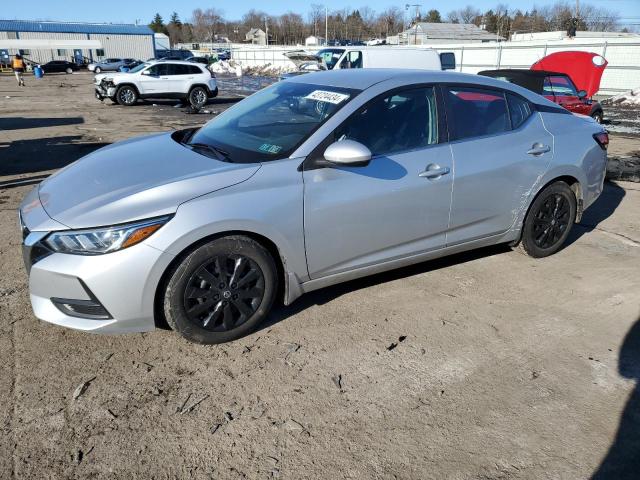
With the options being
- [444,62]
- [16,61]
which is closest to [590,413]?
[444,62]

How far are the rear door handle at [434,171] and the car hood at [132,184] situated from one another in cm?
124

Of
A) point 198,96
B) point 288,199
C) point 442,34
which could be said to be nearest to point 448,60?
point 198,96

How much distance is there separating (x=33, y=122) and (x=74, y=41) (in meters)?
61.1

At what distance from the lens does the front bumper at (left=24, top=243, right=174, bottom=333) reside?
2756 millimetres

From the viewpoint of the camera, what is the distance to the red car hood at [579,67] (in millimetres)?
15445

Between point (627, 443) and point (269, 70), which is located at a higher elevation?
point (269, 70)

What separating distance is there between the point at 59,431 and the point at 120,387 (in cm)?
39

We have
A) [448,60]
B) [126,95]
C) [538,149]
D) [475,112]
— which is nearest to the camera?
[475,112]

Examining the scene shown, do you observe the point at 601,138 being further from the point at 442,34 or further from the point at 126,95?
the point at 442,34

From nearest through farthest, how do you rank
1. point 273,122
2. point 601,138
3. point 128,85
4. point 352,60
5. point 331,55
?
point 273,122 → point 601,138 → point 352,60 → point 128,85 → point 331,55

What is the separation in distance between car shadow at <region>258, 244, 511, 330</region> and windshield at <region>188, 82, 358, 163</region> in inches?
43.8

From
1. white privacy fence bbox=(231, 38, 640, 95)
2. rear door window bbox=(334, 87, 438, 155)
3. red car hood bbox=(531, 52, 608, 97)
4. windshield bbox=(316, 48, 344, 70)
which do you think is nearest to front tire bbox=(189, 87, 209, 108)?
windshield bbox=(316, 48, 344, 70)

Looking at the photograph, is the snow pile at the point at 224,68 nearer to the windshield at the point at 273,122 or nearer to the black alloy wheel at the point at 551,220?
the windshield at the point at 273,122

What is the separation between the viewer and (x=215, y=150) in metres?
3.56
